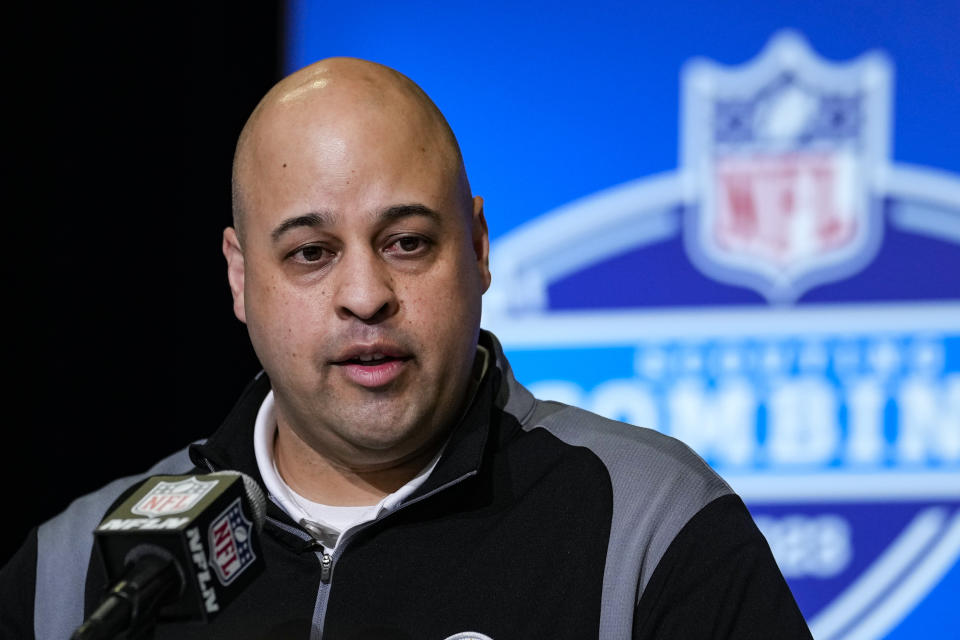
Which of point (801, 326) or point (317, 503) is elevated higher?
point (801, 326)

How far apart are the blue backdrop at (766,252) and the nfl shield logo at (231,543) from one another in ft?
5.09

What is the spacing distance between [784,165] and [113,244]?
5.16ft

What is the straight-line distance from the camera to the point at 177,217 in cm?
281

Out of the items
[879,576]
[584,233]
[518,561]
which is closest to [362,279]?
[518,561]

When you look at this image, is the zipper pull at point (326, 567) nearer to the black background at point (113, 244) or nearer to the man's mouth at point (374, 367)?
the man's mouth at point (374, 367)

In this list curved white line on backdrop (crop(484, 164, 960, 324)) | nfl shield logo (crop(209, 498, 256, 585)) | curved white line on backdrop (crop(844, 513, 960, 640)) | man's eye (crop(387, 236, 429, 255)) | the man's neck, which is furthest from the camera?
curved white line on backdrop (crop(484, 164, 960, 324))

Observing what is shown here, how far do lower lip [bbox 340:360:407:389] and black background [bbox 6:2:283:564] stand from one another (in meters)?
1.45

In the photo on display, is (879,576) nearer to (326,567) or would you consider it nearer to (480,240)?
(480,240)

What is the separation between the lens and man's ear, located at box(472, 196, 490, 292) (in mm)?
1574

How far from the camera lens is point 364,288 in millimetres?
1371

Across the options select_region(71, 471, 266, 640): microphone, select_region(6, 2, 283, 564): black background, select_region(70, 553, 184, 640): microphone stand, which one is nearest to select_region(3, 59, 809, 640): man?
select_region(71, 471, 266, 640): microphone

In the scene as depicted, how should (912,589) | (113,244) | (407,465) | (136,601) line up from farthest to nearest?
1. (113,244)
2. (912,589)
3. (407,465)
4. (136,601)

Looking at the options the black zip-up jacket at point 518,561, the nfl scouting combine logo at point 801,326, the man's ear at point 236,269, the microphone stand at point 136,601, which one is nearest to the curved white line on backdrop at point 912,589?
the nfl scouting combine logo at point 801,326

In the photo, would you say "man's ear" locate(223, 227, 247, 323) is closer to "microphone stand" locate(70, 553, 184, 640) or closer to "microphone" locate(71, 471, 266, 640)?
"microphone" locate(71, 471, 266, 640)
